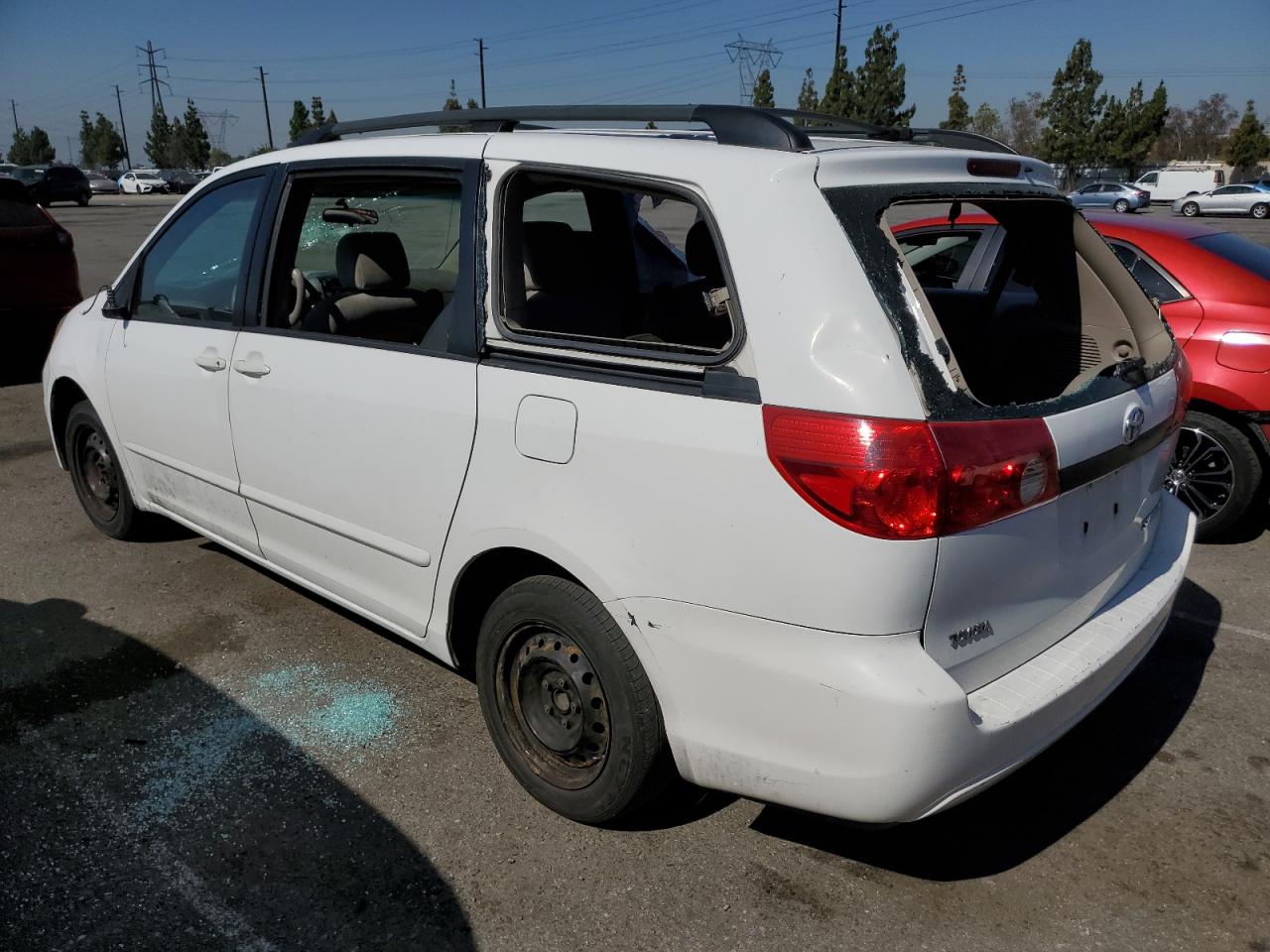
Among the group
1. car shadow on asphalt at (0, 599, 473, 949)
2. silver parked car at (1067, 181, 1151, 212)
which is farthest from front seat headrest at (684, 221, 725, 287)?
silver parked car at (1067, 181, 1151, 212)

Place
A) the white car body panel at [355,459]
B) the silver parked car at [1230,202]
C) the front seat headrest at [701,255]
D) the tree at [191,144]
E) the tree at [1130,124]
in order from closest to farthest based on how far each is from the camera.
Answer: the white car body panel at [355,459], the front seat headrest at [701,255], the silver parked car at [1230,202], the tree at [1130,124], the tree at [191,144]

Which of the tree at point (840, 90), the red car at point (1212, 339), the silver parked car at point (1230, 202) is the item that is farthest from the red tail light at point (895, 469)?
the tree at point (840, 90)

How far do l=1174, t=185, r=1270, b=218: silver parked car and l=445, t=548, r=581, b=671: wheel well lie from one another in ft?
147

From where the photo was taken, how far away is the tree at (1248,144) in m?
61.7

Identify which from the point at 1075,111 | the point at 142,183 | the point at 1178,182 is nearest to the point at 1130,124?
the point at 1075,111

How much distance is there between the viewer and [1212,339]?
4.83m

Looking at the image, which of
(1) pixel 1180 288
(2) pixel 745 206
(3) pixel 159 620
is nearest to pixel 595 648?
(2) pixel 745 206

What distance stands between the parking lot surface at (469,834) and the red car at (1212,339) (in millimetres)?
1258

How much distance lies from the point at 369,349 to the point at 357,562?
2.30 feet

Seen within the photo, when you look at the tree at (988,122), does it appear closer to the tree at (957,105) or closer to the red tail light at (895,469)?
the tree at (957,105)

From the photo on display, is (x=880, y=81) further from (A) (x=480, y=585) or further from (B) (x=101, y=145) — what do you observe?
(B) (x=101, y=145)

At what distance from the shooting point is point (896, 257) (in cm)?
227

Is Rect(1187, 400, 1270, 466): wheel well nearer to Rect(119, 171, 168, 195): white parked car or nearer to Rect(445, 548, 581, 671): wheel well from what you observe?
Rect(445, 548, 581, 671): wheel well

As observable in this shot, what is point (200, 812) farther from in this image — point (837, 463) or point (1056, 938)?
point (1056, 938)
